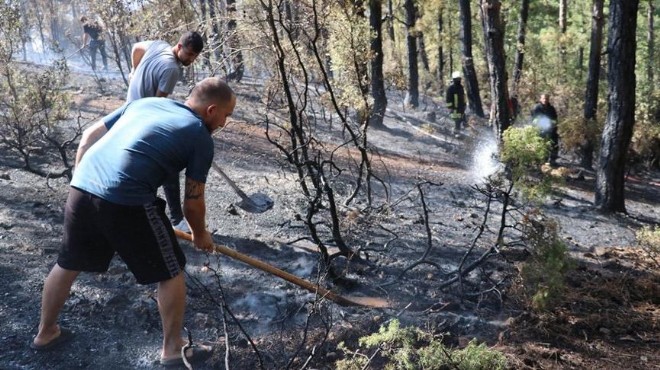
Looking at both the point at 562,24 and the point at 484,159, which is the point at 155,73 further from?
the point at 562,24

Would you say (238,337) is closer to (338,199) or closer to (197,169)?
(197,169)

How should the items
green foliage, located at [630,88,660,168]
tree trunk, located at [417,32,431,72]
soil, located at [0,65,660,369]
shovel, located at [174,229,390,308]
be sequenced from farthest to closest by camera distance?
tree trunk, located at [417,32,431,72]
green foliage, located at [630,88,660,168]
shovel, located at [174,229,390,308]
soil, located at [0,65,660,369]

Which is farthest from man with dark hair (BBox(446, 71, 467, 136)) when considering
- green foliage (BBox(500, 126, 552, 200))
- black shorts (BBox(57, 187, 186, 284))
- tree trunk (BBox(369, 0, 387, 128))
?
black shorts (BBox(57, 187, 186, 284))

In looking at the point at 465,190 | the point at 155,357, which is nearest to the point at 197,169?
the point at 155,357

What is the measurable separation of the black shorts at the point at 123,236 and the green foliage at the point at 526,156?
8.94ft

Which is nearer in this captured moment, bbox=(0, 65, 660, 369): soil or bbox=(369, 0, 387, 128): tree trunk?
bbox=(0, 65, 660, 369): soil

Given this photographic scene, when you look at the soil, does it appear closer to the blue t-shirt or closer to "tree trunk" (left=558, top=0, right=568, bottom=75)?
the blue t-shirt

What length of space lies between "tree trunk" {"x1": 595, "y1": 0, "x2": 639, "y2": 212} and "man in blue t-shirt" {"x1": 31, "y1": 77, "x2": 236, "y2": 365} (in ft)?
22.0

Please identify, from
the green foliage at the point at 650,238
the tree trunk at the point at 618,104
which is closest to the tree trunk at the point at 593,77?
the tree trunk at the point at 618,104

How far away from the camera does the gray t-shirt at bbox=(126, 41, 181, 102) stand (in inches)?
188

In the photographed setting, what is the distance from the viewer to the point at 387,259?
18.1ft

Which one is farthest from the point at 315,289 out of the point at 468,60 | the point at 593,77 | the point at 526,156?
the point at 468,60

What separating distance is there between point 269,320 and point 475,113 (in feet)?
45.3

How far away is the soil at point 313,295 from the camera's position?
3816mm
